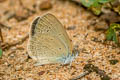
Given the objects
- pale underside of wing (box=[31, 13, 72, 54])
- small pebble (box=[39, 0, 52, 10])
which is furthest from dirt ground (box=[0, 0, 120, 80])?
pale underside of wing (box=[31, 13, 72, 54])

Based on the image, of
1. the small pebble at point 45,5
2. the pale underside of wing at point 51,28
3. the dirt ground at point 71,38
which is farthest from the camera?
the small pebble at point 45,5

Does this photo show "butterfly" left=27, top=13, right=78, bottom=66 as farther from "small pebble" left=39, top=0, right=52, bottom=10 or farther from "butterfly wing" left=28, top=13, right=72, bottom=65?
"small pebble" left=39, top=0, right=52, bottom=10

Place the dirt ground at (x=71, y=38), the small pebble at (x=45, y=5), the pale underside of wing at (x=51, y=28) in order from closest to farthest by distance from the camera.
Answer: the pale underside of wing at (x=51, y=28) < the dirt ground at (x=71, y=38) < the small pebble at (x=45, y=5)

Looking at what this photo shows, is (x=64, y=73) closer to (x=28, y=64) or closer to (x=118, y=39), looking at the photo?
(x=28, y=64)

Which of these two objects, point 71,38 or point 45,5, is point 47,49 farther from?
point 45,5

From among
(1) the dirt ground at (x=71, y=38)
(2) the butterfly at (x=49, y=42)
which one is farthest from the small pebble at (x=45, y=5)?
(2) the butterfly at (x=49, y=42)

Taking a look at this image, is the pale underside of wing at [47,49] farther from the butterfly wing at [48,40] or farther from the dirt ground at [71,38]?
the dirt ground at [71,38]

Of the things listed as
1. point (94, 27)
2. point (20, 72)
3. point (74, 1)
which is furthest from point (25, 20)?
point (20, 72)
